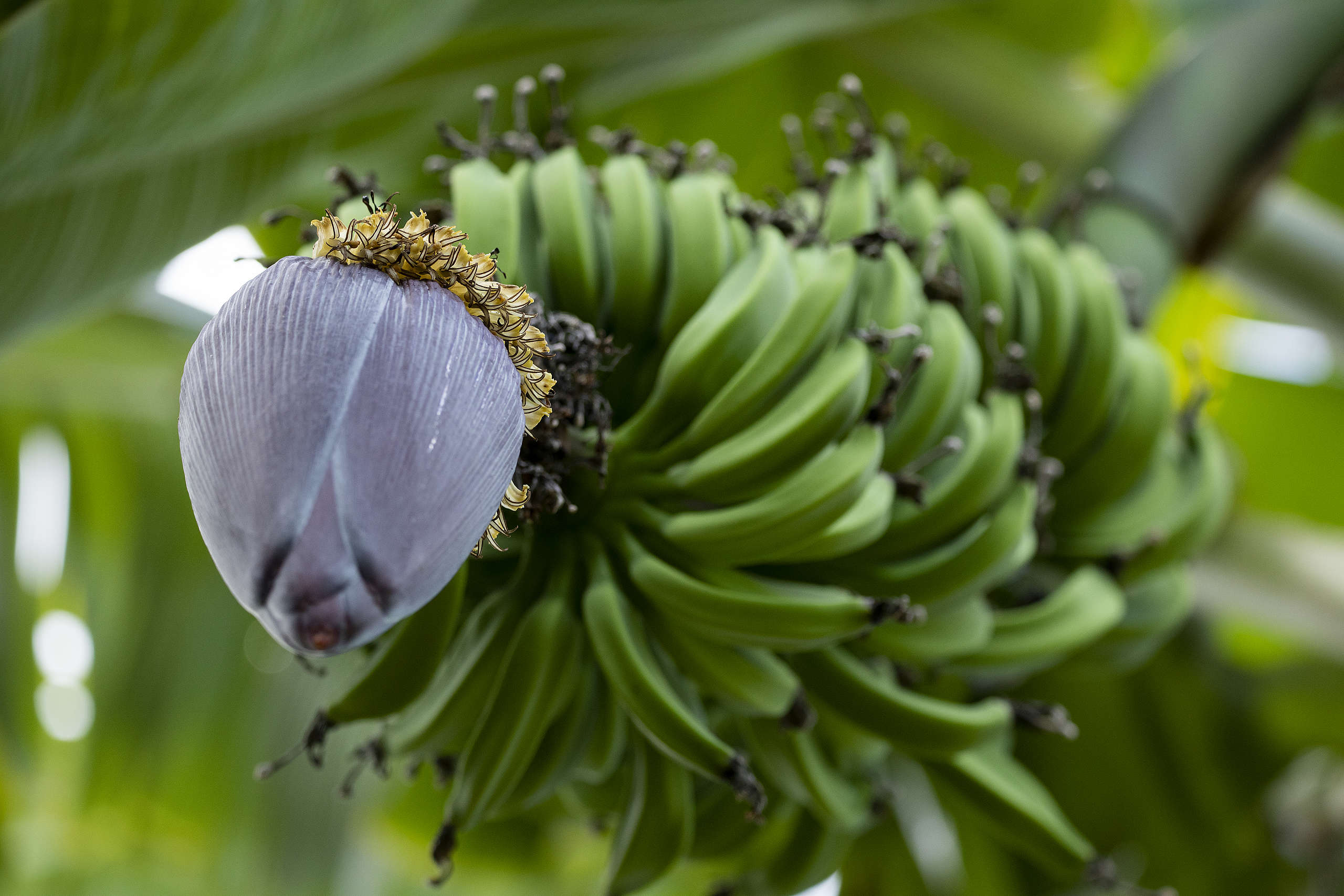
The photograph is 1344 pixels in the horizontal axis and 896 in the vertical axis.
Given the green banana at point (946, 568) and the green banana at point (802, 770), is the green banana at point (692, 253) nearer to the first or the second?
the green banana at point (946, 568)

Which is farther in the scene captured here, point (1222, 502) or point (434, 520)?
point (1222, 502)

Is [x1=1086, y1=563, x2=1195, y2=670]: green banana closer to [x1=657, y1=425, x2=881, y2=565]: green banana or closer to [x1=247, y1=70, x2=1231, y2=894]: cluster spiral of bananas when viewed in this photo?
[x1=247, y1=70, x2=1231, y2=894]: cluster spiral of bananas

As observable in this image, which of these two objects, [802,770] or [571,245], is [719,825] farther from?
[571,245]

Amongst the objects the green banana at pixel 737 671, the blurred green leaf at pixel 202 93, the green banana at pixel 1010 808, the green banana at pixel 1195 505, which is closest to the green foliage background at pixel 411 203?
the blurred green leaf at pixel 202 93

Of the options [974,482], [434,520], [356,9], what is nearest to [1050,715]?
[974,482]

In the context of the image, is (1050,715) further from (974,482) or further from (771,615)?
(771,615)

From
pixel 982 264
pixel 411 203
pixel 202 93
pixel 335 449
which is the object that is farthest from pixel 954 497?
pixel 411 203
